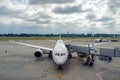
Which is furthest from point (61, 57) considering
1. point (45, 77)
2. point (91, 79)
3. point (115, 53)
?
point (115, 53)

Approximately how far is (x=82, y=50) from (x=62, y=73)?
27.8 ft

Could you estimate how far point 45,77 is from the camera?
2153cm

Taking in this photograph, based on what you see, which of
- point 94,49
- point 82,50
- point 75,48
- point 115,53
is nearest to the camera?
point 115,53

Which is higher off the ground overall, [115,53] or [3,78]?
[115,53]

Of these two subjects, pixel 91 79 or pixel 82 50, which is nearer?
pixel 91 79

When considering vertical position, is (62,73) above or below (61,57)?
below

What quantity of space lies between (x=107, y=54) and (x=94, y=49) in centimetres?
330

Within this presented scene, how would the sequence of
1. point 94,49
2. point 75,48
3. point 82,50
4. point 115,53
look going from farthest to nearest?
point 75,48 < point 82,50 < point 94,49 < point 115,53

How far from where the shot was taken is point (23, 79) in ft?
67.5

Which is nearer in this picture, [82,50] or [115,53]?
[115,53]

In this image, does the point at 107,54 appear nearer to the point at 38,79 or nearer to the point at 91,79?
Result: the point at 91,79

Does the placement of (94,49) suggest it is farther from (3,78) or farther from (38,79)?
(3,78)

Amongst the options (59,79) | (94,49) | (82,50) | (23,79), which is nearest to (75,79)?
(59,79)

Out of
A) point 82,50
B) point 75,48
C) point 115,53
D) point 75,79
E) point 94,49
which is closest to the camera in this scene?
point 75,79
